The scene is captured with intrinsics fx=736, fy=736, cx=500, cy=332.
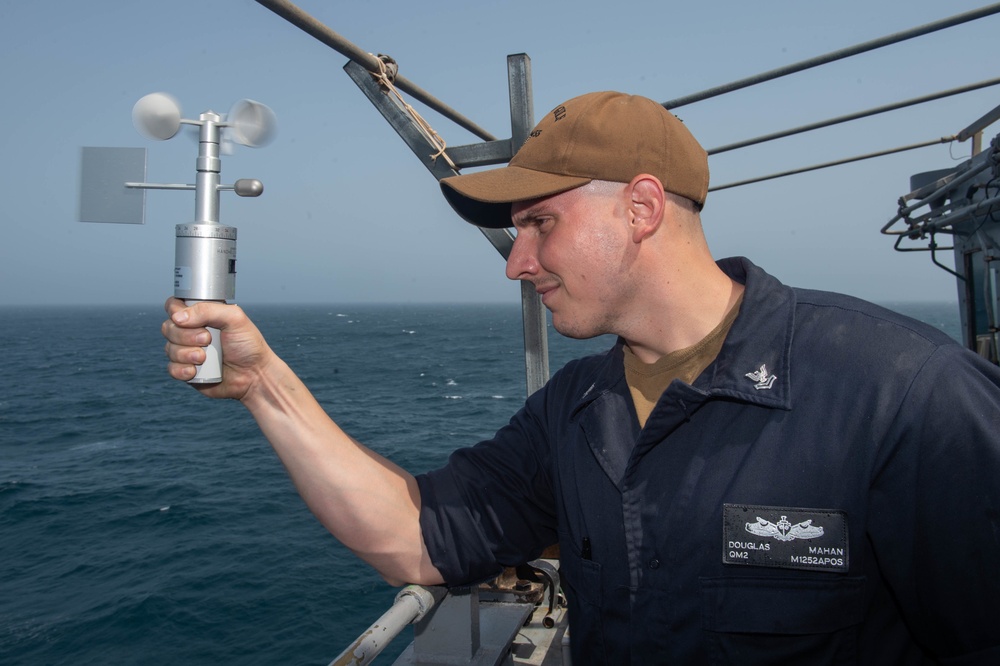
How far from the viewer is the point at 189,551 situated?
2159 centimetres

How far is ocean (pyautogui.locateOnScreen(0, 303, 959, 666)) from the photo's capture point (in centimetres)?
1664

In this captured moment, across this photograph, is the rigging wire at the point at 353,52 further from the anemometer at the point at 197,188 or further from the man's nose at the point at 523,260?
the man's nose at the point at 523,260

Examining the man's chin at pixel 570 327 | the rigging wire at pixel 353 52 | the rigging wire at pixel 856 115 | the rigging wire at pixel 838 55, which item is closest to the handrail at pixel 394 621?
the man's chin at pixel 570 327

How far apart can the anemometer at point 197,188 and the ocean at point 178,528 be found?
15602 millimetres

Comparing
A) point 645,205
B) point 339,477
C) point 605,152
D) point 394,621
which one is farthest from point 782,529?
point 394,621

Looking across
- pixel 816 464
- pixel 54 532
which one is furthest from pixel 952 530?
pixel 54 532

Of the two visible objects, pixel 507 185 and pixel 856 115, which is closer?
pixel 507 185

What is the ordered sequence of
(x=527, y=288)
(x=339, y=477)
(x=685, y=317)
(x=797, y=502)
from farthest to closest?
1. (x=527, y=288)
2. (x=339, y=477)
3. (x=685, y=317)
4. (x=797, y=502)

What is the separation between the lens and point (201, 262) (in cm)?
179

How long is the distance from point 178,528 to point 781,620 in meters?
24.8

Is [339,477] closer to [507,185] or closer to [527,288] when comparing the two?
[507,185]

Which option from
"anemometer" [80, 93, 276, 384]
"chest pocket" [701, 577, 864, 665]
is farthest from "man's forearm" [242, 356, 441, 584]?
"chest pocket" [701, 577, 864, 665]

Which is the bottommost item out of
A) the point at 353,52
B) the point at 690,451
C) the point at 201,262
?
the point at 690,451

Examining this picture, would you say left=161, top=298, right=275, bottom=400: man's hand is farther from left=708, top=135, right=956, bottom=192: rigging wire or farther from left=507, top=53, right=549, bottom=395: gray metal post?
left=708, top=135, right=956, bottom=192: rigging wire
